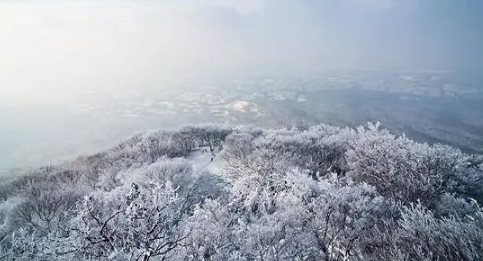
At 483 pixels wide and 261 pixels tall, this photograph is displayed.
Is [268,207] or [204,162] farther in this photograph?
[204,162]

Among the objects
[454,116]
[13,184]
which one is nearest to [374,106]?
[454,116]

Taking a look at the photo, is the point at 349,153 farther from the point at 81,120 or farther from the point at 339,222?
the point at 81,120

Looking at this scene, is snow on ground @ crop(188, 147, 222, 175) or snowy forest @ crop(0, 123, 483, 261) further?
snow on ground @ crop(188, 147, 222, 175)

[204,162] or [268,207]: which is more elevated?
[268,207]

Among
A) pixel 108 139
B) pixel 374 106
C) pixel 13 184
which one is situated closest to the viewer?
pixel 13 184

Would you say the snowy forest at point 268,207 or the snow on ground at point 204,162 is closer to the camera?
the snowy forest at point 268,207

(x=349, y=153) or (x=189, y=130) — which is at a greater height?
(x=349, y=153)

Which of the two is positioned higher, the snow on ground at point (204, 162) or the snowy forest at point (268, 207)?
the snowy forest at point (268, 207)

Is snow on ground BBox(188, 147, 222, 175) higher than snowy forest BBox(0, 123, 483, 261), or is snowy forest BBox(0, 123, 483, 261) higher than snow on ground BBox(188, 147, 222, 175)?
snowy forest BBox(0, 123, 483, 261)
